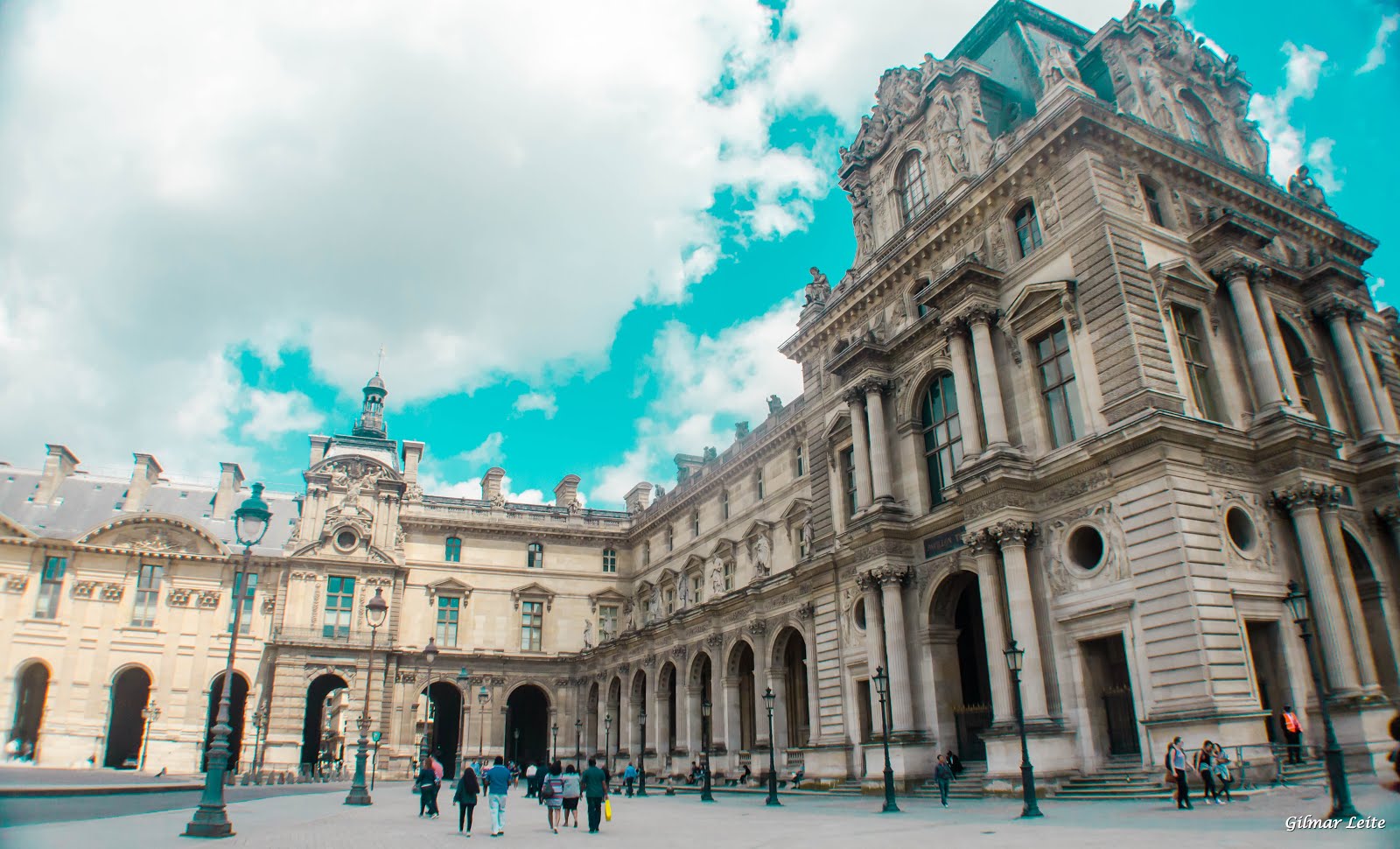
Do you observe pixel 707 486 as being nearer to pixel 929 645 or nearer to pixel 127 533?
pixel 929 645

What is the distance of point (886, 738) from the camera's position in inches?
856

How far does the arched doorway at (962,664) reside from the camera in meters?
26.5

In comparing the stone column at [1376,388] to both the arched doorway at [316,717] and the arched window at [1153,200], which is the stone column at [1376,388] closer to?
the arched window at [1153,200]

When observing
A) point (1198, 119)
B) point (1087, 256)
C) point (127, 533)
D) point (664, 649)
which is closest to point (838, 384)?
point (1087, 256)

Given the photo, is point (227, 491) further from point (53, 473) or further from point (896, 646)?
point (896, 646)

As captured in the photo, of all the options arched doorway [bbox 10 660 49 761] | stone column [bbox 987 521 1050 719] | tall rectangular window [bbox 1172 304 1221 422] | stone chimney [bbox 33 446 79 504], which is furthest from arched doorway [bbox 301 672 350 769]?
tall rectangular window [bbox 1172 304 1221 422]

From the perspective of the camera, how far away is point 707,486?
5044 centimetres

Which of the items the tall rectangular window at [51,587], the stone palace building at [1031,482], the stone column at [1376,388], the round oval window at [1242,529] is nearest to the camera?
the stone palace building at [1031,482]

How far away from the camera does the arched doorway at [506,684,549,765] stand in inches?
2453

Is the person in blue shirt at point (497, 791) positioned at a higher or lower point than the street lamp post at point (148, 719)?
lower

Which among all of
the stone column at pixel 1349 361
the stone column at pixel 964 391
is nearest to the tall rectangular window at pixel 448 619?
the stone column at pixel 964 391

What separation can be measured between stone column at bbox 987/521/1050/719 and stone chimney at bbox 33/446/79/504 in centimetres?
5776

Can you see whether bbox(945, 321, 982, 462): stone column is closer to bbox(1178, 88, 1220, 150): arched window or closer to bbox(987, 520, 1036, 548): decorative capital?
bbox(987, 520, 1036, 548): decorative capital

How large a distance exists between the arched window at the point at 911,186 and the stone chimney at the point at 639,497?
36719mm
